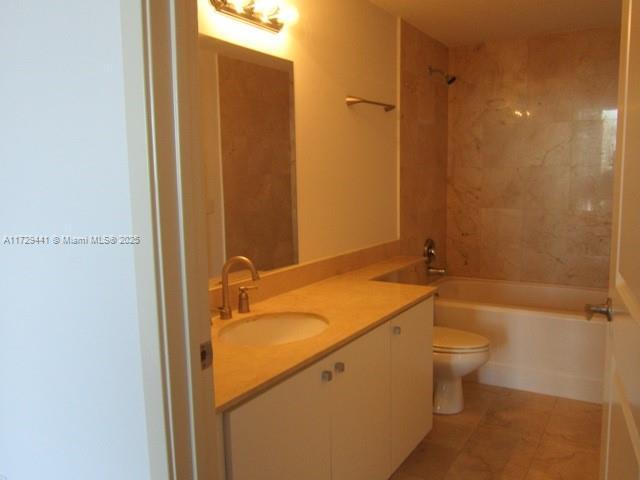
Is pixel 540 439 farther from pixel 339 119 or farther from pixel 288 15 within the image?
pixel 288 15

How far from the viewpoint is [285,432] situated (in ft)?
4.79

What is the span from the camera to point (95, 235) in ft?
3.52

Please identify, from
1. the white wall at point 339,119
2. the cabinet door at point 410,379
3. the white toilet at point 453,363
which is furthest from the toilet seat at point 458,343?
the white wall at point 339,119

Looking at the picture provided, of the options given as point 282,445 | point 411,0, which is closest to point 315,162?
point 411,0

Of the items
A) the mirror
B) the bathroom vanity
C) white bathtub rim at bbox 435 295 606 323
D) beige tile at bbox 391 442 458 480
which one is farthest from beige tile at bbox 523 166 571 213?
the mirror

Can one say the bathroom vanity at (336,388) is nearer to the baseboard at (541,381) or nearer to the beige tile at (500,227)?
the baseboard at (541,381)

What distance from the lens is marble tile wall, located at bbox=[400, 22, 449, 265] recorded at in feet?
11.2

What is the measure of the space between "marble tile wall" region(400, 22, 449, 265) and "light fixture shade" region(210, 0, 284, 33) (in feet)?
4.34

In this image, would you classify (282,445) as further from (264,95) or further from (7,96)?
(264,95)

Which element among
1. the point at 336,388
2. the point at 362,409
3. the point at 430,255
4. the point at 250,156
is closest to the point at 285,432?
the point at 336,388

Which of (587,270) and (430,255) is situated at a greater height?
(430,255)

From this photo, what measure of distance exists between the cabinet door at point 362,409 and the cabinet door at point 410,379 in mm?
65

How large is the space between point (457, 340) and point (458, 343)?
0.16 ft

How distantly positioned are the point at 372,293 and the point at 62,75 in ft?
5.08
